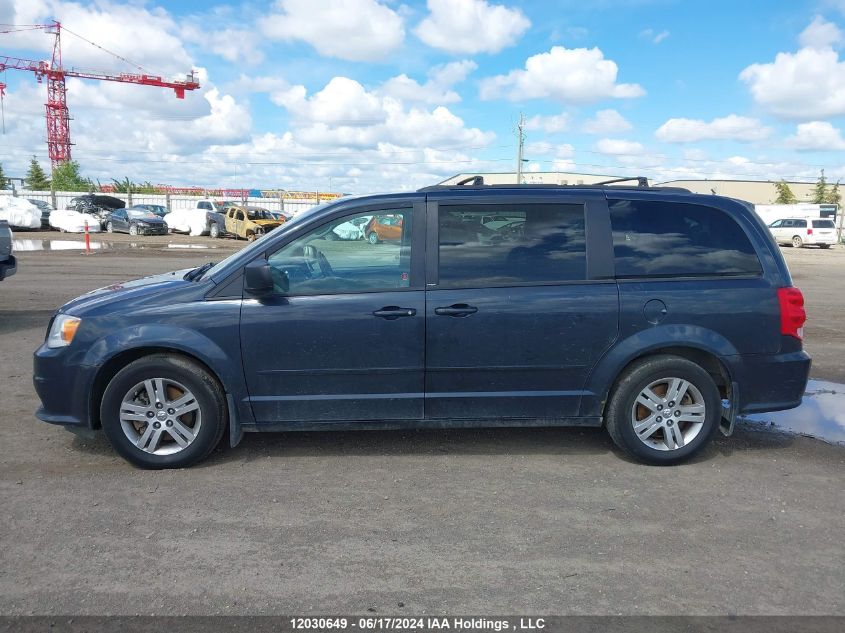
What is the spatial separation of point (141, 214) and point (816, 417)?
35.3 metres

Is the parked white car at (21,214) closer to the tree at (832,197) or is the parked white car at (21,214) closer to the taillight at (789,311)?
the taillight at (789,311)

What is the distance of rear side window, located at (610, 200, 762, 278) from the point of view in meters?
4.60

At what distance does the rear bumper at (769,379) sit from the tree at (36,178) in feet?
286

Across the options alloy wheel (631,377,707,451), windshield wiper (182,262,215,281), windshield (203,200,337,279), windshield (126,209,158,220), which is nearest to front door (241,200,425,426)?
windshield (203,200,337,279)

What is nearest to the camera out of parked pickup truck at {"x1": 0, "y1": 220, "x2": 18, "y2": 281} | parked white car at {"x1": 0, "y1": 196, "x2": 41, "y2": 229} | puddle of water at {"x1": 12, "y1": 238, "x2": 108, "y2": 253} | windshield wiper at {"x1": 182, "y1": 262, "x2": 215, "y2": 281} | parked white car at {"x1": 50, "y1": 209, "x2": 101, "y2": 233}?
windshield wiper at {"x1": 182, "y1": 262, "x2": 215, "y2": 281}

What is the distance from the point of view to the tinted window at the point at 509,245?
14.7 feet

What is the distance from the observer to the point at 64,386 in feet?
14.2

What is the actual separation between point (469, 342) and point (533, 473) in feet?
3.20

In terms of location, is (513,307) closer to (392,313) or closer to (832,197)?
(392,313)

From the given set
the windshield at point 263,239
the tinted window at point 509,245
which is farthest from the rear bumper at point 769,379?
the windshield at point 263,239

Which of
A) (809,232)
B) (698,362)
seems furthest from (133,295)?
Result: (809,232)

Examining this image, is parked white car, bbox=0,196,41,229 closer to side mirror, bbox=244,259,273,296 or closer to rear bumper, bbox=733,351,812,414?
side mirror, bbox=244,259,273,296

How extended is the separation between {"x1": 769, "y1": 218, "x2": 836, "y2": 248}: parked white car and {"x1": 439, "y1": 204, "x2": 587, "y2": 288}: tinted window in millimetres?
37169

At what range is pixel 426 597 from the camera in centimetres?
302
